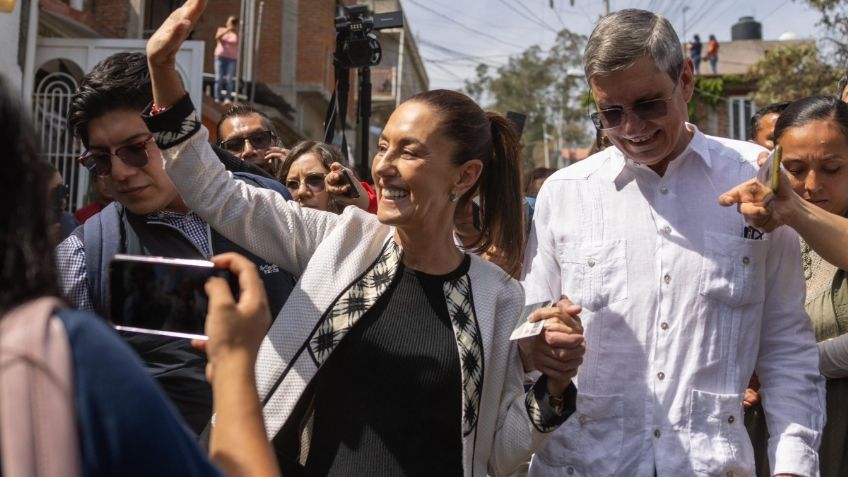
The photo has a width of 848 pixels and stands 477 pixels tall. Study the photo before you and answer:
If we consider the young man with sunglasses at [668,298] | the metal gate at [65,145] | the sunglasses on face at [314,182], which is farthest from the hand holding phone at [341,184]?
the metal gate at [65,145]

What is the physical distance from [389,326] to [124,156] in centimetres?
94

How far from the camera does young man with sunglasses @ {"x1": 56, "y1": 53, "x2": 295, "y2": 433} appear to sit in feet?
8.52

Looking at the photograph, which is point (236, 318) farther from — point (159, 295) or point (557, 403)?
point (557, 403)

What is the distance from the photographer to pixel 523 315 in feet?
8.26

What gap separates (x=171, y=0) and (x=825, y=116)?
19.0 metres

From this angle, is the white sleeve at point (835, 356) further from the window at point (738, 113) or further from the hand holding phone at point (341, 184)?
the window at point (738, 113)

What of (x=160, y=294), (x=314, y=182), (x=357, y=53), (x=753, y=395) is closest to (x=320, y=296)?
(x=160, y=294)

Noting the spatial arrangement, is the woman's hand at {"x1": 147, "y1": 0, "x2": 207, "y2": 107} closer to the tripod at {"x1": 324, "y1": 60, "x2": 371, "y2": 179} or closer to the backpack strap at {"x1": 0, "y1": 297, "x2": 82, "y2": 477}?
the backpack strap at {"x1": 0, "y1": 297, "x2": 82, "y2": 477}

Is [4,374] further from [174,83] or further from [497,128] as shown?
[497,128]

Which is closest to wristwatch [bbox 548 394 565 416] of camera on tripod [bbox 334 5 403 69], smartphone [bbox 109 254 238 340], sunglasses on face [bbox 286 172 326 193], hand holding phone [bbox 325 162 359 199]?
smartphone [bbox 109 254 238 340]

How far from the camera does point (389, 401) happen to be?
2.43 m

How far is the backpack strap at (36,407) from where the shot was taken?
1059 millimetres

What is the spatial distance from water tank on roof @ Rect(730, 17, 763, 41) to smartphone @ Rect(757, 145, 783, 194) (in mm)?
43217

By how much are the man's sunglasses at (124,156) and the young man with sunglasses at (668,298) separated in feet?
4.02
